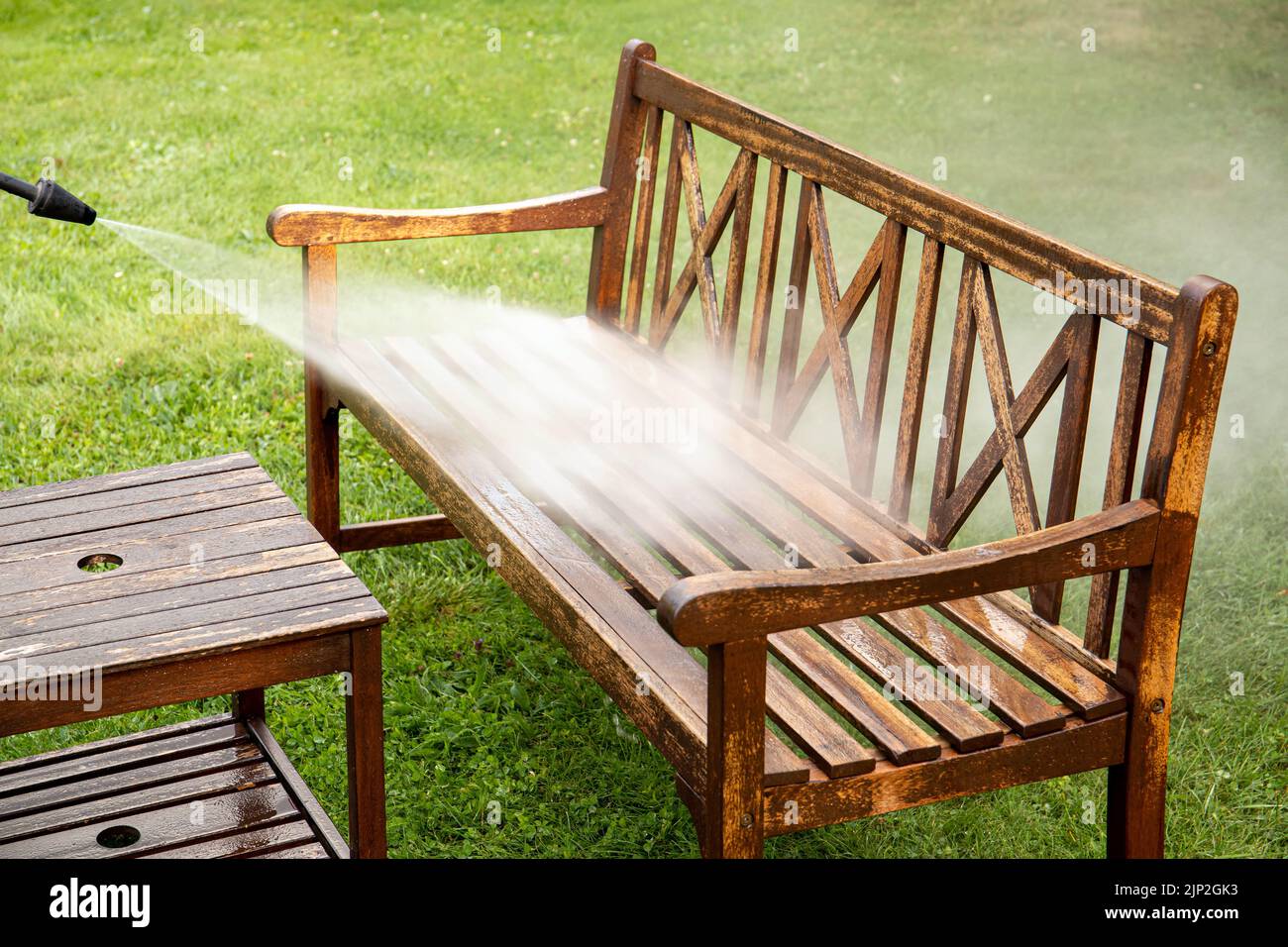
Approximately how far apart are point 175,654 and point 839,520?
4.56ft

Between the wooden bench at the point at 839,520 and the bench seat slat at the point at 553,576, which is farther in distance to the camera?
the bench seat slat at the point at 553,576

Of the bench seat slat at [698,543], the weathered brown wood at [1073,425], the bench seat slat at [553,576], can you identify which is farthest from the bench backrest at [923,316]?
the bench seat slat at [553,576]

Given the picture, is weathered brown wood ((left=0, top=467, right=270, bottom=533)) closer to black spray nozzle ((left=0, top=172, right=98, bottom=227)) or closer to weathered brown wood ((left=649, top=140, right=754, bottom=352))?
black spray nozzle ((left=0, top=172, right=98, bottom=227))

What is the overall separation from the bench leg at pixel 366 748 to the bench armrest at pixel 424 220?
156cm

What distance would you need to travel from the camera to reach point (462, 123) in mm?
8992

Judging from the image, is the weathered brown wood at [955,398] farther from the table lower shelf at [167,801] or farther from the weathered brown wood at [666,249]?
the table lower shelf at [167,801]

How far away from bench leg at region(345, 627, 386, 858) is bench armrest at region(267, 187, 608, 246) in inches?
61.3

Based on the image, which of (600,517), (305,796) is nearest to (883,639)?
(600,517)

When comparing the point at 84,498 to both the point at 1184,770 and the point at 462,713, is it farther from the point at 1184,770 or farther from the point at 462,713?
the point at 1184,770

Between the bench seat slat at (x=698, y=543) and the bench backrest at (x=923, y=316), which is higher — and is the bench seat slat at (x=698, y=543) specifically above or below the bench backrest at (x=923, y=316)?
below

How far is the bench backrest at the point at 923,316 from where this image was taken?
8.38 feet

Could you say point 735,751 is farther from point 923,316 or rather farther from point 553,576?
point 923,316

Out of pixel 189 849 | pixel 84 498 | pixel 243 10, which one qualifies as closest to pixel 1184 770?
pixel 189 849

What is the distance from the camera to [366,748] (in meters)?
2.90
